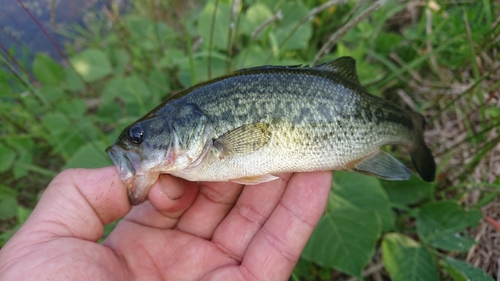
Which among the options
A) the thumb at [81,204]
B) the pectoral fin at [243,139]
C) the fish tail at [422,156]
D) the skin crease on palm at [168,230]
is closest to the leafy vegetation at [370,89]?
the fish tail at [422,156]

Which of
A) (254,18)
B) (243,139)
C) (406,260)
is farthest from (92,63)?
(406,260)

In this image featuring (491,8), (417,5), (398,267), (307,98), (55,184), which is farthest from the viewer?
(417,5)

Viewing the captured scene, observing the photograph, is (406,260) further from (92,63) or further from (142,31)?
(142,31)

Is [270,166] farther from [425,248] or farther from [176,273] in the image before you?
[425,248]

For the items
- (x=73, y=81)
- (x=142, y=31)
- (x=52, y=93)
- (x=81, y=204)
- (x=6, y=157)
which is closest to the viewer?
(x=81, y=204)

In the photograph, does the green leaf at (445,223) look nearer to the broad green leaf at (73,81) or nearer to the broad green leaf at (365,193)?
the broad green leaf at (365,193)

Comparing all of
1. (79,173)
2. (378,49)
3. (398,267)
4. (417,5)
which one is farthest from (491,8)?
(79,173)

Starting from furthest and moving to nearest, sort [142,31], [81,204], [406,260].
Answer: [142,31] < [406,260] < [81,204]
